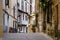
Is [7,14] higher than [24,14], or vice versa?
[24,14]

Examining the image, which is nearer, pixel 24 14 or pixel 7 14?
pixel 7 14

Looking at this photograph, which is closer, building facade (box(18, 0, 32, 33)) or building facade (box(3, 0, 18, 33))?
building facade (box(3, 0, 18, 33))

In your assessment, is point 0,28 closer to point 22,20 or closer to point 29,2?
point 22,20

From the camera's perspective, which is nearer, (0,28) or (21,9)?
(0,28)

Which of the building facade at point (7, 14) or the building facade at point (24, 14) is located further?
the building facade at point (24, 14)

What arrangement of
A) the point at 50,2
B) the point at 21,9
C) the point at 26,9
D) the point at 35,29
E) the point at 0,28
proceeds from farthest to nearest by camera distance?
the point at 26,9 → the point at 21,9 → the point at 35,29 → the point at 50,2 → the point at 0,28

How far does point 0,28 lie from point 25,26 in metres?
32.7

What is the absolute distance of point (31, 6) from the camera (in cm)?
4431

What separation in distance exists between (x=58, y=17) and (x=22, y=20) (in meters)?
29.7

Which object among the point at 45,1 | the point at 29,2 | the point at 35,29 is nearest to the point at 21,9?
the point at 29,2

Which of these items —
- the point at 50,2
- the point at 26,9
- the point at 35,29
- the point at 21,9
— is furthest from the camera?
the point at 26,9

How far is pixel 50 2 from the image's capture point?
41.9 ft

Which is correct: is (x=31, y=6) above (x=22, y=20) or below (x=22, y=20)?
above

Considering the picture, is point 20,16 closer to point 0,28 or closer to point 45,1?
point 45,1
